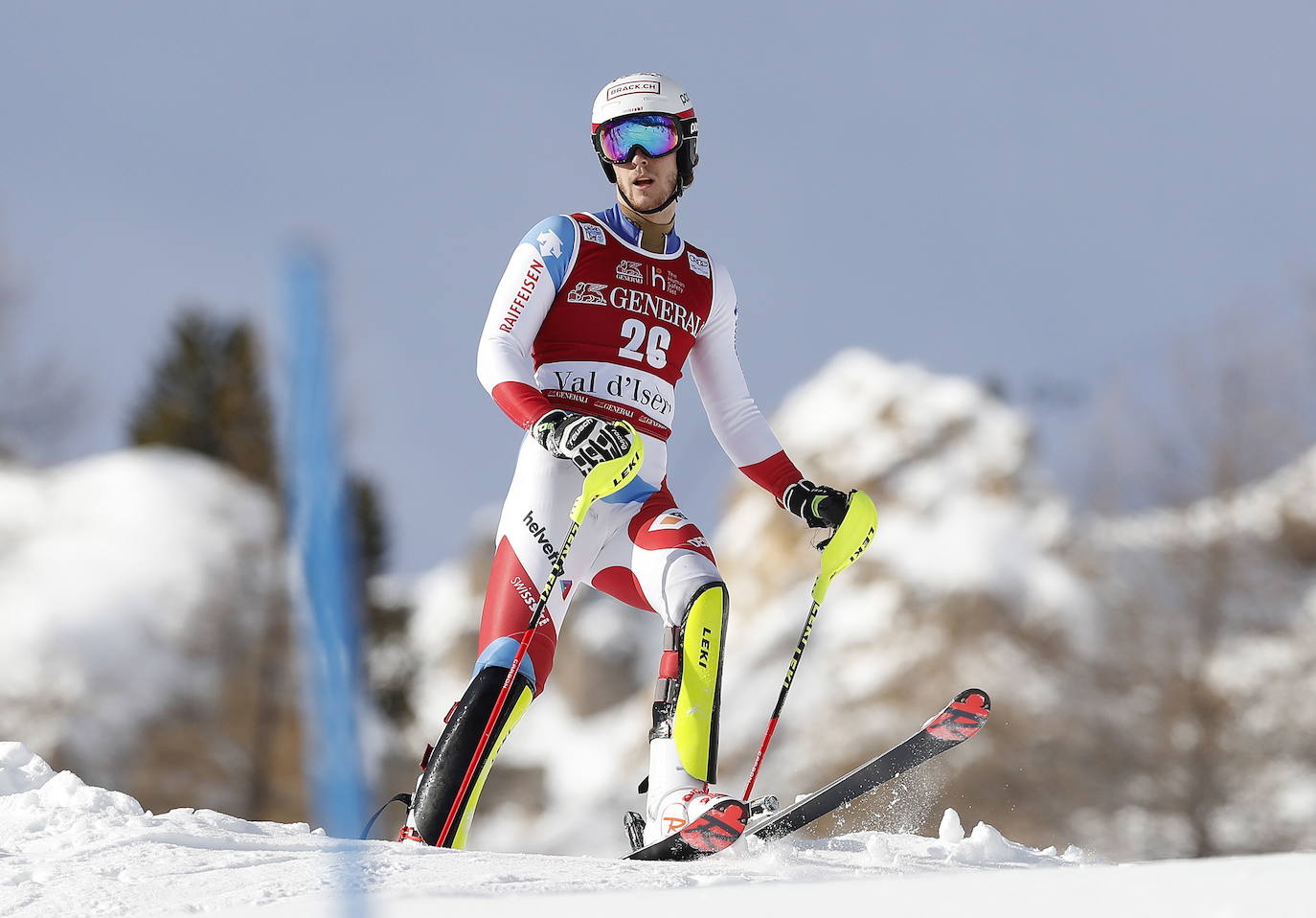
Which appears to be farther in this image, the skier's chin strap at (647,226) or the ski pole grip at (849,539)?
the skier's chin strap at (647,226)

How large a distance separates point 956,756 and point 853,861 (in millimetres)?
19951

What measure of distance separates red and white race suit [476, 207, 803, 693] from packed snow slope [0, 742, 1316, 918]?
2.85ft

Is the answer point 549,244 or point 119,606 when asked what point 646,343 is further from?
point 119,606

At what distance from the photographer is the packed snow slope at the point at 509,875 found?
2545 millimetres

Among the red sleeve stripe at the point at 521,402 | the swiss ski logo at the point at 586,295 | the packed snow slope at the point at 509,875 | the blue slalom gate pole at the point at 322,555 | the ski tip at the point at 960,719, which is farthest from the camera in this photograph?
the swiss ski logo at the point at 586,295

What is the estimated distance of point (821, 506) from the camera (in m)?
4.68

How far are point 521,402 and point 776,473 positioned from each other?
120cm

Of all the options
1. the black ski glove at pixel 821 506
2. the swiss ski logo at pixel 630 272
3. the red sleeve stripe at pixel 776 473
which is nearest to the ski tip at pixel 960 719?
the black ski glove at pixel 821 506

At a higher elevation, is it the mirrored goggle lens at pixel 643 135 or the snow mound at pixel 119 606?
the snow mound at pixel 119 606

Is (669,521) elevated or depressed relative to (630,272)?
depressed

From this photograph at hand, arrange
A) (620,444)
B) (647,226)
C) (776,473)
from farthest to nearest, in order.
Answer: (776,473), (647,226), (620,444)

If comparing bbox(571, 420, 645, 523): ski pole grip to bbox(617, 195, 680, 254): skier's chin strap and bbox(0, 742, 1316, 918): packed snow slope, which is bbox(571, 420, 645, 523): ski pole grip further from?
bbox(0, 742, 1316, 918): packed snow slope

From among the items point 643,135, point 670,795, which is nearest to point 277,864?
point 670,795

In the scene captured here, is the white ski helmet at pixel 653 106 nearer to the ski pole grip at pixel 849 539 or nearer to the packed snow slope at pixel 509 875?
the ski pole grip at pixel 849 539
